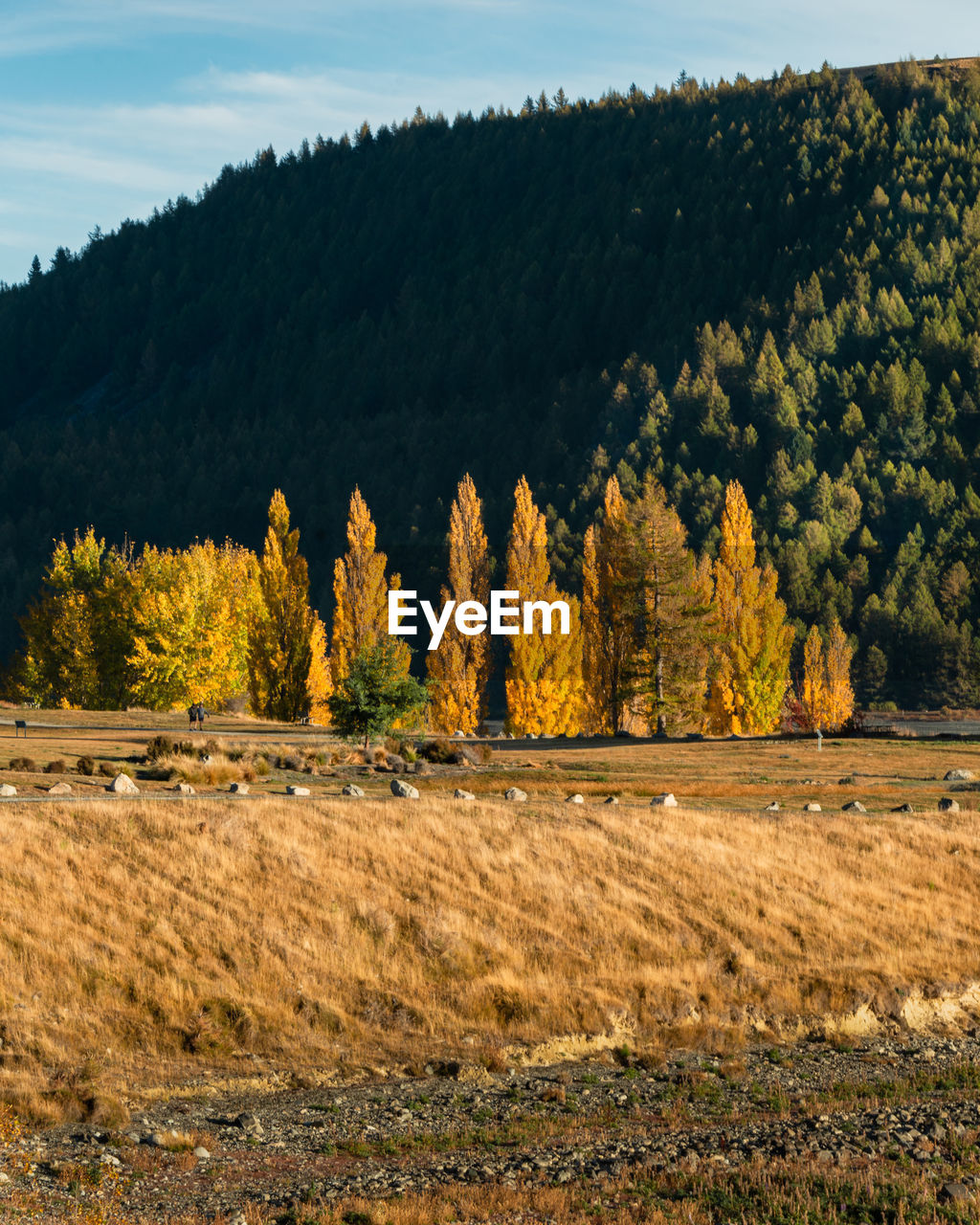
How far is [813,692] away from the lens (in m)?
99.0

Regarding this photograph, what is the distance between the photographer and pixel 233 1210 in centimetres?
1584

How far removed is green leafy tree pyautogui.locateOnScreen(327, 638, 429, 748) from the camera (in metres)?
51.4

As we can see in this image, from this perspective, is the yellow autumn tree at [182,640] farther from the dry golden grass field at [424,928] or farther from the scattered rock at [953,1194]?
the scattered rock at [953,1194]

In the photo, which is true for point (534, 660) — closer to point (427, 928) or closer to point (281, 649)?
point (281, 649)

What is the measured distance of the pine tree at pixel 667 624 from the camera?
2766 inches

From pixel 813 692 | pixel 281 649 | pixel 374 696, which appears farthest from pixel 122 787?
pixel 813 692

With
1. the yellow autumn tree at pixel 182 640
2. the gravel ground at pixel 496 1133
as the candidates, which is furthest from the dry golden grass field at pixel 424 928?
the yellow autumn tree at pixel 182 640

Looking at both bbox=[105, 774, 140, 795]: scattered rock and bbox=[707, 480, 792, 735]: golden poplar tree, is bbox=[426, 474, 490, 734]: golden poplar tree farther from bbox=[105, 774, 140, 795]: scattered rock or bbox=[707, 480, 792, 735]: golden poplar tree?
bbox=[105, 774, 140, 795]: scattered rock

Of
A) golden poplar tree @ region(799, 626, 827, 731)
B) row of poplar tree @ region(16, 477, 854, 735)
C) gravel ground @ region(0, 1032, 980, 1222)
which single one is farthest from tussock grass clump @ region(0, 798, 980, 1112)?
golden poplar tree @ region(799, 626, 827, 731)

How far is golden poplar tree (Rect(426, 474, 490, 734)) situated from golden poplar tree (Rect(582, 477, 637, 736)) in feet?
25.0

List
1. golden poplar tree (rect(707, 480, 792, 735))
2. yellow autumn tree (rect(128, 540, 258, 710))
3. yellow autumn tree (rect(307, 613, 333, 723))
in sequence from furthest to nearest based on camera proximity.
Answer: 1. golden poplar tree (rect(707, 480, 792, 735))
2. yellow autumn tree (rect(307, 613, 333, 723))
3. yellow autumn tree (rect(128, 540, 258, 710))

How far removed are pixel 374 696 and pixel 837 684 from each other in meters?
56.5

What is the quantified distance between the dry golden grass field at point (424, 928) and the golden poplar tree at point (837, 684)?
5995 cm

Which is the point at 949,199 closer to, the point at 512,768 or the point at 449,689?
the point at 449,689
